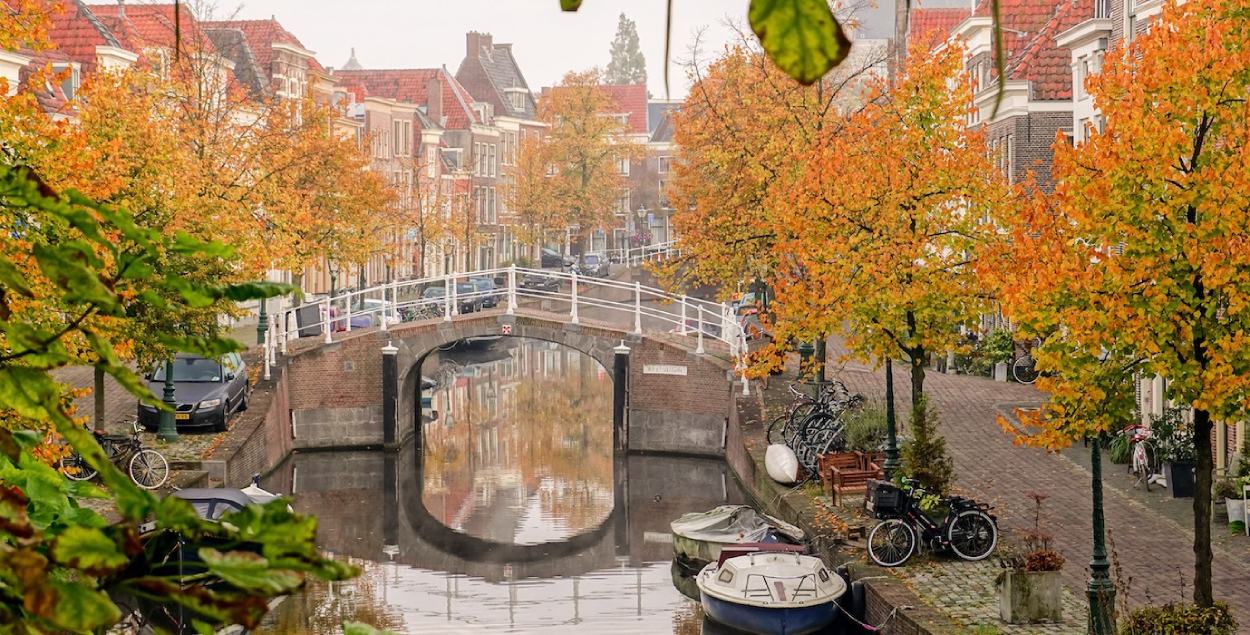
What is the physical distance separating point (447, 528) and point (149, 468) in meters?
6.37

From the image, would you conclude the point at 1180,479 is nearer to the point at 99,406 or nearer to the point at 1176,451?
the point at 1176,451

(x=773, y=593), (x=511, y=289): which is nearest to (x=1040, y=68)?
(x=511, y=289)

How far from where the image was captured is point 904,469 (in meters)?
22.3

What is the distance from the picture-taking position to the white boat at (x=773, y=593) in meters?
20.5

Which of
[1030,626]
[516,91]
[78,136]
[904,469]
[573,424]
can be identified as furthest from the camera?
[516,91]

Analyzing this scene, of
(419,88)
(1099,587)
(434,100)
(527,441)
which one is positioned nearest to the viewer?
(1099,587)

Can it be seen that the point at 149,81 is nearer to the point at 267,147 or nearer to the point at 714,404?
the point at 267,147

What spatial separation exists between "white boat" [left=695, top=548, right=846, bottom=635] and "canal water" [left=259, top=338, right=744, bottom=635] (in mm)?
675

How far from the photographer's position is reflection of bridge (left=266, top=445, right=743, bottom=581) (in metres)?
28.6

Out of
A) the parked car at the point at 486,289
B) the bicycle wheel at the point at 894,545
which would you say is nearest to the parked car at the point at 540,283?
the parked car at the point at 486,289

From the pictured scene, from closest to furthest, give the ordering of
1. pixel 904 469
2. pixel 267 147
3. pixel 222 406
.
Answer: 1. pixel 904 469
2. pixel 222 406
3. pixel 267 147

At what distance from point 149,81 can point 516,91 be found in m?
60.3

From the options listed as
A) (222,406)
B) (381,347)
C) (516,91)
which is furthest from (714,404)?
(516,91)

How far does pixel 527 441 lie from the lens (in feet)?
131
